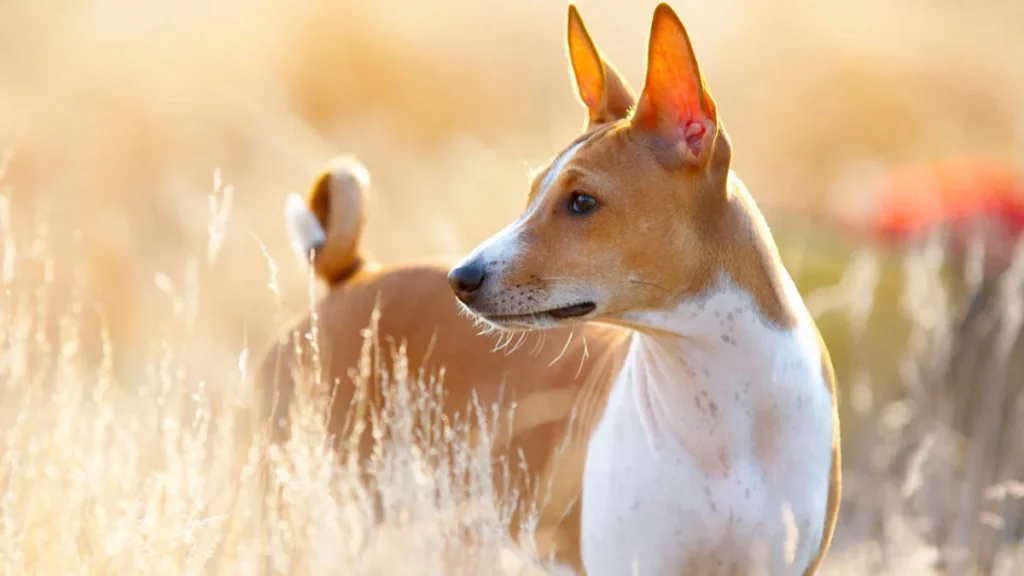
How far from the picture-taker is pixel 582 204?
3.29 metres

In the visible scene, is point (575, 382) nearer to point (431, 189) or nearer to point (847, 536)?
point (847, 536)

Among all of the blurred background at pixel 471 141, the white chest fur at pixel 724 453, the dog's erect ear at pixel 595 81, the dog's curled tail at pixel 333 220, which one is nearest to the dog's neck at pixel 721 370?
the white chest fur at pixel 724 453

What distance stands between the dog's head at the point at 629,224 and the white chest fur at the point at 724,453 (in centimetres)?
11

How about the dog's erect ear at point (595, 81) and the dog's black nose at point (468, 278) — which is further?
the dog's erect ear at point (595, 81)

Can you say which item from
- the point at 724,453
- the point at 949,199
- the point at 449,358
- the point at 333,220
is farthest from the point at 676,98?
the point at 949,199

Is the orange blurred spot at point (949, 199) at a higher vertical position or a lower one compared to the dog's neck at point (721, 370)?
lower

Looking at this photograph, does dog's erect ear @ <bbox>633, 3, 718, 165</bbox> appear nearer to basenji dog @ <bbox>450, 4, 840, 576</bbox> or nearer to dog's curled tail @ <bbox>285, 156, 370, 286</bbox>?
basenji dog @ <bbox>450, 4, 840, 576</bbox>

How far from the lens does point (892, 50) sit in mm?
11195

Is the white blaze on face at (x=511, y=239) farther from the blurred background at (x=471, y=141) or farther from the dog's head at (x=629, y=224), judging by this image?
the blurred background at (x=471, y=141)

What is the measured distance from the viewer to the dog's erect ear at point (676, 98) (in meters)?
3.19

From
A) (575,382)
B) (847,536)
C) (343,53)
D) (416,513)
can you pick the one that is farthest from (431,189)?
A: (416,513)

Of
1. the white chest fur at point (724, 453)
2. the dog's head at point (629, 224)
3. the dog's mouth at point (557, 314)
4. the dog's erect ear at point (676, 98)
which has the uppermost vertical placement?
the dog's erect ear at point (676, 98)

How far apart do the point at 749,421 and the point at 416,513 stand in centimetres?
84

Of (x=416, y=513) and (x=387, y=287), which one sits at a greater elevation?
(x=387, y=287)
